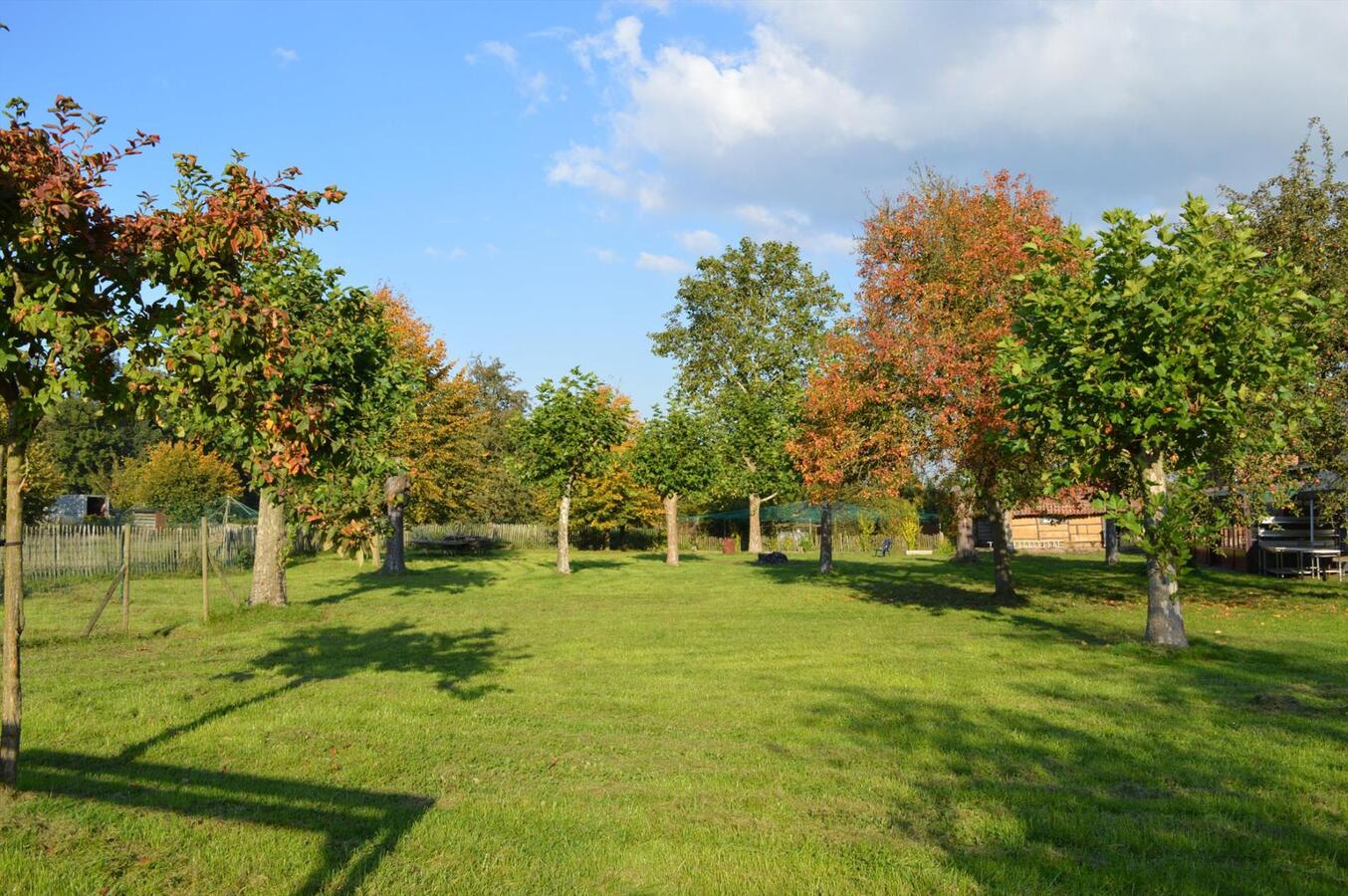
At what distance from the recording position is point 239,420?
277 inches

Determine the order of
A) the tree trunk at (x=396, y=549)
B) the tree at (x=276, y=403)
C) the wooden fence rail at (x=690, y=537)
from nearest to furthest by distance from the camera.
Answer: the tree at (x=276, y=403), the tree trunk at (x=396, y=549), the wooden fence rail at (x=690, y=537)

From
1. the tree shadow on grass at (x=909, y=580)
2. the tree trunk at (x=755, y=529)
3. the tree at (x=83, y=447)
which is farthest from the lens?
the tree at (x=83, y=447)

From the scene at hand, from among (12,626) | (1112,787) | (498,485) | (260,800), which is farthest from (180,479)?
(1112,787)

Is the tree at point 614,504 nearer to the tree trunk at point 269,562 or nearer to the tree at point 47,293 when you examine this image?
the tree trunk at point 269,562

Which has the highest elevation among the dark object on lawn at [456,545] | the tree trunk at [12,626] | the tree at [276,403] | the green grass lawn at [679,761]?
the tree at [276,403]

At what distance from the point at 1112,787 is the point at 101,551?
101 feet

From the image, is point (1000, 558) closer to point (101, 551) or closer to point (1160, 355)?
point (1160, 355)

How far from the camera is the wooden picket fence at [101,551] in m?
28.0

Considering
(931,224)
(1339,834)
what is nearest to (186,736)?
(1339,834)

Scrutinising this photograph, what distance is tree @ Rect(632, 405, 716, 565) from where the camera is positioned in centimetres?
4416

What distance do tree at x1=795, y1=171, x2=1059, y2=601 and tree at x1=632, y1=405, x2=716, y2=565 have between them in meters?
20.0

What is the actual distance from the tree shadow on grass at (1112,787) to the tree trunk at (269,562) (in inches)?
614

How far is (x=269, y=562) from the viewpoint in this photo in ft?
73.6

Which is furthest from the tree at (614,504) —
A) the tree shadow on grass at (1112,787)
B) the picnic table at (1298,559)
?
the tree shadow on grass at (1112,787)
